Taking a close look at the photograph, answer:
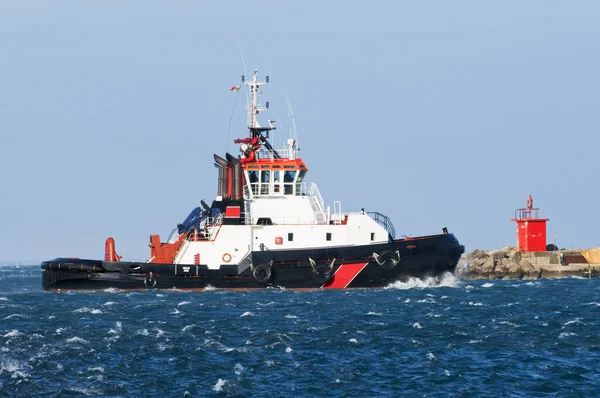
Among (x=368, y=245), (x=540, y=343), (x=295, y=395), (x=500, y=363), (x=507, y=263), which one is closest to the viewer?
(x=295, y=395)

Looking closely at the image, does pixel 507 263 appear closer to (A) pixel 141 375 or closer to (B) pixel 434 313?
(B) pixel 434 313

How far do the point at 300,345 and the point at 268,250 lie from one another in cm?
1681

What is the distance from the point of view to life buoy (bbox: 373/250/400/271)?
47.1 meters

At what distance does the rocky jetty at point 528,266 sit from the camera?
64062 millimetres

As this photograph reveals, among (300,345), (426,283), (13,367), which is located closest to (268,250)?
(426,283)

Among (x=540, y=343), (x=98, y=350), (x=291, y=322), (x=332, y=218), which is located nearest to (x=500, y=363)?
(x=540, y=343)

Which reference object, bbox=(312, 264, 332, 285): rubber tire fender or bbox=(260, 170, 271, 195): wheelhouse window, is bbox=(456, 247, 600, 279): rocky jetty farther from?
bbox=(260, 170, 271, 195): wheelhouse window

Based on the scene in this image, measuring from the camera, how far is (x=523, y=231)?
66.9m

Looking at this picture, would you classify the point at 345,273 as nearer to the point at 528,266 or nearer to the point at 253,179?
the point at 253,179

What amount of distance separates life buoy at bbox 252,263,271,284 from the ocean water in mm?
2246

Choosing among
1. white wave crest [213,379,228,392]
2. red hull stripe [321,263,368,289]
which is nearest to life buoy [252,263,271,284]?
red hull stripe [321,263,368,289]

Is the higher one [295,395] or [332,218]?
[332,218]

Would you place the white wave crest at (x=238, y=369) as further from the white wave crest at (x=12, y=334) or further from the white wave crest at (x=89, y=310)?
the white wave crest at (x=89, y=310)

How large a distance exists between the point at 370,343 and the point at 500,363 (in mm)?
4723
